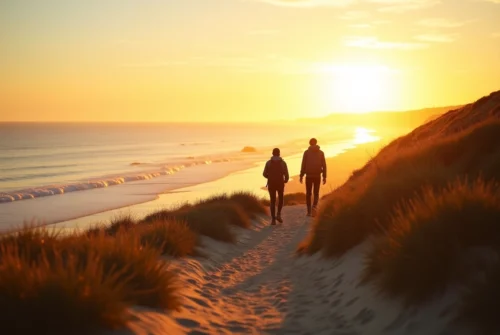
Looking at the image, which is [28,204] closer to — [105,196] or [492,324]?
[105,196]

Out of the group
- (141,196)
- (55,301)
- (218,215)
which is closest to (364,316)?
(55,301)

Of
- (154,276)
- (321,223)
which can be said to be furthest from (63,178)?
(154,276)

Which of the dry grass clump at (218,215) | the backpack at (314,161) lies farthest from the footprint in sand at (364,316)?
the backpack at (314,161)

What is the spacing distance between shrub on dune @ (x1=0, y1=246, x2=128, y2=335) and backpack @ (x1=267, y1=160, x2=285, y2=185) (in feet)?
37.9

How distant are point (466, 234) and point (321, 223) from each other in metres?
5.29

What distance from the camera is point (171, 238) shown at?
32.2 ft

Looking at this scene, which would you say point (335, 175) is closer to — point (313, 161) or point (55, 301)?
point (313, 161)

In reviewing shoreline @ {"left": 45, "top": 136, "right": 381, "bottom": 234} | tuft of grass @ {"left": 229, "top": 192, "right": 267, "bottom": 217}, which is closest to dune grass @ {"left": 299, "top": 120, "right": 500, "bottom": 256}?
tuft of grass @ {"left": 229, "top": 192, "right": 267, "bottom": 217}

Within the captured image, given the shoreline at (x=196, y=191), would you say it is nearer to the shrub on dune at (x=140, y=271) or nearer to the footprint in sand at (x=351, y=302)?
the shrub on dune at (x=140, y=271)

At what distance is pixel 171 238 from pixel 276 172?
692 cm

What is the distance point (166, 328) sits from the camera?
18.1 feet

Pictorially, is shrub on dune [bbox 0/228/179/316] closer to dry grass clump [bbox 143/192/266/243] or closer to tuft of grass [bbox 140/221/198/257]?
tuft of grass [bbox 140/221/198/257]

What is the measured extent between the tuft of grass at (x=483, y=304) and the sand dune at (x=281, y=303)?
0.18m

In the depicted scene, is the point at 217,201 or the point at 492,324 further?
the point at 217,201
